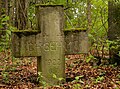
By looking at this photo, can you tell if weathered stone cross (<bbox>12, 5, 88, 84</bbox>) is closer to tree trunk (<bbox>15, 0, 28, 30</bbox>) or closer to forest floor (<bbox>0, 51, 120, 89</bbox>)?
forest floor (<bbox>0, 51, 120, 89</bbox>)

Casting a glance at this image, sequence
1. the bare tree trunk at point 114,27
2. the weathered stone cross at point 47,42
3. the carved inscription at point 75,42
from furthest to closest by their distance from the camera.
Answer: the bare tree trunk at point 114,27, the carved inscription at point 75,42, the weathered stone cross at point 47,42

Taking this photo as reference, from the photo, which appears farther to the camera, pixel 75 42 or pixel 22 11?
pixel 22 11

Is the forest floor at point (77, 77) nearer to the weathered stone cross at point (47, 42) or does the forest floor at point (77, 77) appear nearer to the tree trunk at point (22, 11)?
the weathered stone cross at point (47, 42)

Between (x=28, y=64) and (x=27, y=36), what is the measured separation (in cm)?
365

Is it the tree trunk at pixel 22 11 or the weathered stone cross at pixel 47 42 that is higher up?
the tree trunk at pixel 22 11

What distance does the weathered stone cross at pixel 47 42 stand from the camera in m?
7.08

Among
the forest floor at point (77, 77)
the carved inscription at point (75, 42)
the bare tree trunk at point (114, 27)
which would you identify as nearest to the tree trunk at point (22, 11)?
the forest floor at point (77, 77)

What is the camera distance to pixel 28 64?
34.9ft

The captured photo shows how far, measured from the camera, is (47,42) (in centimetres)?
722

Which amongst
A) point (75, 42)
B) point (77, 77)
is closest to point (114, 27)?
point (75, 42)

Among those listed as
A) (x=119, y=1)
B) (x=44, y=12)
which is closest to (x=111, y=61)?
(x=119, y=1)

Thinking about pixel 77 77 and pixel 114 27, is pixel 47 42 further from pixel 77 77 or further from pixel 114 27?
pixel 114 27

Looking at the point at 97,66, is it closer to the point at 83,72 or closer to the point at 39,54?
the point at 83,72

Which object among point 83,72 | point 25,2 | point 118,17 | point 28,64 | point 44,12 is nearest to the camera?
point 44,12
